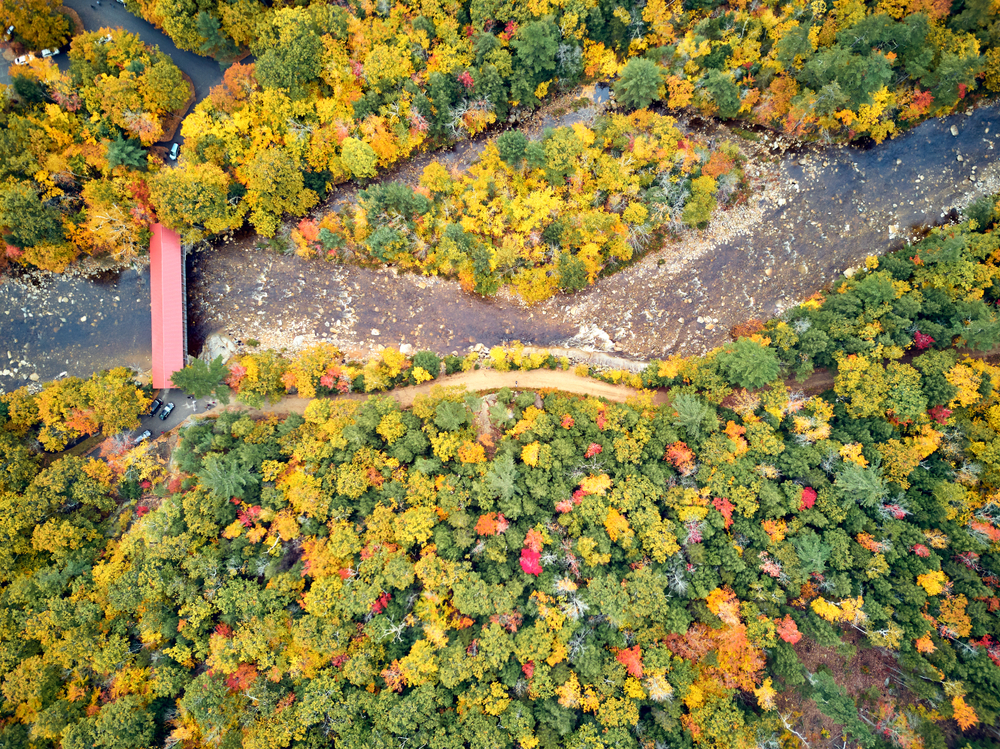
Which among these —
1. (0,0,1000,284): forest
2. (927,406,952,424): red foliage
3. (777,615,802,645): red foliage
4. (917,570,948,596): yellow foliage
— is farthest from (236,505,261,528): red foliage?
(927,406,952,424): red foliage

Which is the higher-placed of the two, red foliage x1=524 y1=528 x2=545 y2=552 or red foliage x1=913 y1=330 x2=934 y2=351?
red foliage x1=913 y1=330 x2=934 y2=351

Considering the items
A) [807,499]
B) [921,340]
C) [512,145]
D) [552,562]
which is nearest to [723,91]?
[512,145]

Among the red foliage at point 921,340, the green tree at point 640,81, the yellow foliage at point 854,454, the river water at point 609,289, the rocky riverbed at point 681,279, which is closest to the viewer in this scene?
the yellow foliage at point 854,454

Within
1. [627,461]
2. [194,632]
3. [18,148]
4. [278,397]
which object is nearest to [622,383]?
[627,461]

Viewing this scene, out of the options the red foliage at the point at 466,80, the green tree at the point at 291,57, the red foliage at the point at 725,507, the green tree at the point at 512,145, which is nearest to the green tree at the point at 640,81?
the green tree at the point at 512,145

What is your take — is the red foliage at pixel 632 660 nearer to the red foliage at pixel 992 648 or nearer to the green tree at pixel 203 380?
the red foliage at pixel 992 648

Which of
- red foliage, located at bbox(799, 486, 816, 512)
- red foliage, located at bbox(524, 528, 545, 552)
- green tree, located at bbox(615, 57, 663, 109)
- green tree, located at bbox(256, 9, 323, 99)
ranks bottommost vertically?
red foliage, located at bbox(799, 486, 816, 512)

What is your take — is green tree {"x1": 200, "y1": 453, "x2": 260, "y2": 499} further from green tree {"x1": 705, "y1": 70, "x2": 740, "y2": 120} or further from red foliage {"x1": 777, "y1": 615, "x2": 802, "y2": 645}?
green tree {"x1": 705, "y1": 70, "x2": 740, "y2": 120}
